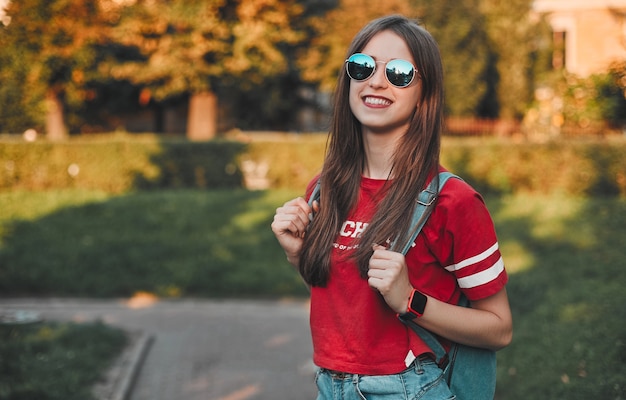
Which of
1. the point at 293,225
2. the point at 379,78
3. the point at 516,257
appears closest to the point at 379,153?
the point at 379,78

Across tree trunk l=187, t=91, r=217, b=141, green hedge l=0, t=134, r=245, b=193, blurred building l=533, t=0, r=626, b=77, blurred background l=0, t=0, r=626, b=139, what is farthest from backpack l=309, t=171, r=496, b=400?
blurred building l=533, t=0, r=626, b=77

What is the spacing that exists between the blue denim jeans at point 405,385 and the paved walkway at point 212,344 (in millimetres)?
4115

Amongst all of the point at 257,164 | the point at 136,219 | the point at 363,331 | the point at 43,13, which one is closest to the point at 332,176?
the point at 363,331

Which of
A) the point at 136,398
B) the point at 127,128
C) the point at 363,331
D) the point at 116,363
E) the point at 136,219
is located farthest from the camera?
the point at 127,128

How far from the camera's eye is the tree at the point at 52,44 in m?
20.4

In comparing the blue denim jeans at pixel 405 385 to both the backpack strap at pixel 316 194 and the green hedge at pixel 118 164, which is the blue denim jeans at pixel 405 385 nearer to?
the backpack strap at pixel 316 194

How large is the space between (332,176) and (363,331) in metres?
0.48

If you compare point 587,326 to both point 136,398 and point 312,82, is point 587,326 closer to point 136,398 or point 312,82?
point 136,398

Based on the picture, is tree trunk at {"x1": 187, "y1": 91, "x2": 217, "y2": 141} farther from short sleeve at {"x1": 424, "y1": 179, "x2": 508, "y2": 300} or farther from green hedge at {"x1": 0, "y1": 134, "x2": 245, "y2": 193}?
short sleeve at {"x1": 424, "y1": 179, "x2": 508, "y2": 300}

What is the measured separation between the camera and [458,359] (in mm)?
2248

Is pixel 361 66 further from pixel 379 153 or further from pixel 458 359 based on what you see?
pixel 458 359

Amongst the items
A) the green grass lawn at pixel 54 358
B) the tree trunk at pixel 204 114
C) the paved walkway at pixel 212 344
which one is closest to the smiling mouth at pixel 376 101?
the green grass lawn at pixel 54 358

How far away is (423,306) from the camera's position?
2139 millimetres

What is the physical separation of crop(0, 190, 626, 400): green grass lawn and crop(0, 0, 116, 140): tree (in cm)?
774
